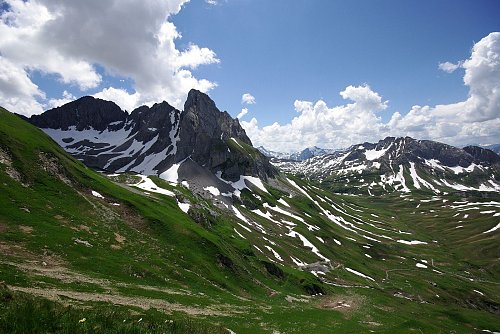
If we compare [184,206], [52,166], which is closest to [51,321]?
[52,166]

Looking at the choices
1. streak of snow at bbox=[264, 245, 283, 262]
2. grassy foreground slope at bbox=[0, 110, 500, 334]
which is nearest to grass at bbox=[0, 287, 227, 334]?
grassy foreground slope at bbox=[0, 110, 500, 334]

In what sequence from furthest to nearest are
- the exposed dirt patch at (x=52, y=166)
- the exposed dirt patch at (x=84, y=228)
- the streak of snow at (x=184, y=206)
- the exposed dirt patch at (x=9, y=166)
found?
the streak of snow at (x=184, y=206) → the exposed dirt patch at (x=52, y=166) → the exposed dirt patch at (x=9, y=166) → the exposed dirt patch at (x=84, y=228)

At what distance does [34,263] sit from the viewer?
36.7 metres

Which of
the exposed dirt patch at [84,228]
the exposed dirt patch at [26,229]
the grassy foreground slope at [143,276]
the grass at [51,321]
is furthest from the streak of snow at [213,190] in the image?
the grass at [51,321]

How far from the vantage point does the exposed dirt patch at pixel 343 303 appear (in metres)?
76.4

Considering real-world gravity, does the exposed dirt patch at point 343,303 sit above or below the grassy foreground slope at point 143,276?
below

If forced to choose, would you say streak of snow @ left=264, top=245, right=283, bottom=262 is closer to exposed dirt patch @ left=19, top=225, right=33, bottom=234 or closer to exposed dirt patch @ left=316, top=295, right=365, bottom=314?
exposed dirt patch @ left=316, top=295, right=365, bottom=314

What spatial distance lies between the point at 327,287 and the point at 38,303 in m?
Result: 94.3

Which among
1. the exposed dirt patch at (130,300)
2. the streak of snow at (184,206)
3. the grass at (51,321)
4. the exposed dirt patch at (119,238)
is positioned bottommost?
the exposed dirt patch at (130,300)

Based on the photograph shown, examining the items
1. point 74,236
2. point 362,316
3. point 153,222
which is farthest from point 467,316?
point 74,236

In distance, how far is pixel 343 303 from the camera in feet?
278

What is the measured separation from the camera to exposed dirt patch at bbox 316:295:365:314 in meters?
76.4

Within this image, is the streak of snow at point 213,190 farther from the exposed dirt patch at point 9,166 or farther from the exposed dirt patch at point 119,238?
the exposed dirt patch at point 9,166

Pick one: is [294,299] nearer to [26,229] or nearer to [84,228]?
[84,228]
